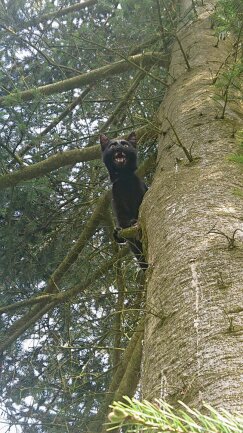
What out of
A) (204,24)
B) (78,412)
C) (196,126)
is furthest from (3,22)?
(78,412)

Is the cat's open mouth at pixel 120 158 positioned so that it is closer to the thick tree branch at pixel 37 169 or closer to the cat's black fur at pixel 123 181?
the cat's black fur at pixel 123 181

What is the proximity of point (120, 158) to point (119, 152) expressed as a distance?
0.08 meters

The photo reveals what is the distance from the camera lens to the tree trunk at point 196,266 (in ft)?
4.66

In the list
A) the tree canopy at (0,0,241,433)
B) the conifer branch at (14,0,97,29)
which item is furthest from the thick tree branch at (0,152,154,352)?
the conifer branch at (14,0,97,29)

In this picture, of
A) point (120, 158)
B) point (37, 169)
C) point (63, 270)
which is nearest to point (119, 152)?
point (120, 158)

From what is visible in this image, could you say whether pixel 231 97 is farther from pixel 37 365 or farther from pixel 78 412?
pixel 37 365

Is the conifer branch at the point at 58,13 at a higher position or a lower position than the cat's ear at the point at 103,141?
higher

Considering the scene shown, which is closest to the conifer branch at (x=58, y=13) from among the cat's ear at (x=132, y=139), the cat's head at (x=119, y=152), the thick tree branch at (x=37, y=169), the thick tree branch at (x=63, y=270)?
the cat's head at (x=119, y=152)

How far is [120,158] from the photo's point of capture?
4.95 m

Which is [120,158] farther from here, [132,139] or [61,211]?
[61,211]

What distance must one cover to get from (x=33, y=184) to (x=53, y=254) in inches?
45.6

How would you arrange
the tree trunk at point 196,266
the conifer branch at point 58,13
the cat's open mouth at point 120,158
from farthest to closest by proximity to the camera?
the conifer branch at point 58,13
the cat's open mouth at point 120,158
the tree trunk at point 196,266

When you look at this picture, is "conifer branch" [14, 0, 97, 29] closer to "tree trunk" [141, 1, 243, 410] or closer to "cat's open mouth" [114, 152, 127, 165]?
"cat's open mouth" [114, 152, 127, 165]

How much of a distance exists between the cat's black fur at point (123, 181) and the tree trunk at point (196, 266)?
1499 mm
